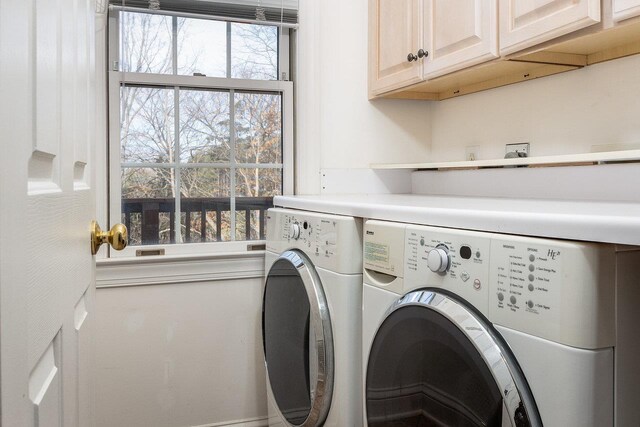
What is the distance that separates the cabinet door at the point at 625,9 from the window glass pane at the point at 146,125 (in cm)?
160

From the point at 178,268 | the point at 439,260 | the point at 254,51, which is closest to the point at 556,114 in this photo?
the point at 439,260

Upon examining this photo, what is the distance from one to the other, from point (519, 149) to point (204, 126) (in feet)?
4.17

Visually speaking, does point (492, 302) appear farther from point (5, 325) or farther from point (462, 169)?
point (462, 169)

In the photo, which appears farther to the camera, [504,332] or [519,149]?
[519,149]

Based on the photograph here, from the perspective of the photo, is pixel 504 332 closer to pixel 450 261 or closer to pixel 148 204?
pixel 450 261

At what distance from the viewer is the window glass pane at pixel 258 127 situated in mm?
2209

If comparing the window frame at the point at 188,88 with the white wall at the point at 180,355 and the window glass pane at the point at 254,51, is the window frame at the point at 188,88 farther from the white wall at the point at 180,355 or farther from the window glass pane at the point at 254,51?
the white wall at the point at 180,355

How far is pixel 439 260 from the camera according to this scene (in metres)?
0.96

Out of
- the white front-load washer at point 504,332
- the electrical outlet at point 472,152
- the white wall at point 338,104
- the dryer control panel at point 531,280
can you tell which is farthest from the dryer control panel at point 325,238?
Result: the electrical outlet at point 472,152

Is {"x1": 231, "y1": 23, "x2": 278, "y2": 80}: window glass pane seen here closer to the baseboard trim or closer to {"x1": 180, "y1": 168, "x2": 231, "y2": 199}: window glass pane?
{"x1": 180, "y1": 168, "x2": 231, "y2": 199}: window glass pane

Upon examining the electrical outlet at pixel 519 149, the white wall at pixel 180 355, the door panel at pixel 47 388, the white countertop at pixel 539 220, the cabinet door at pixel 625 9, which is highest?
the cabinet door at pixel 625 9

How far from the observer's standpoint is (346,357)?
4.31 ft

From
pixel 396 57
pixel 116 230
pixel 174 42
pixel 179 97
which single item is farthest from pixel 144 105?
pixel 116 230

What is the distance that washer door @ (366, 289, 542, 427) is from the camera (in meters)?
0.79
